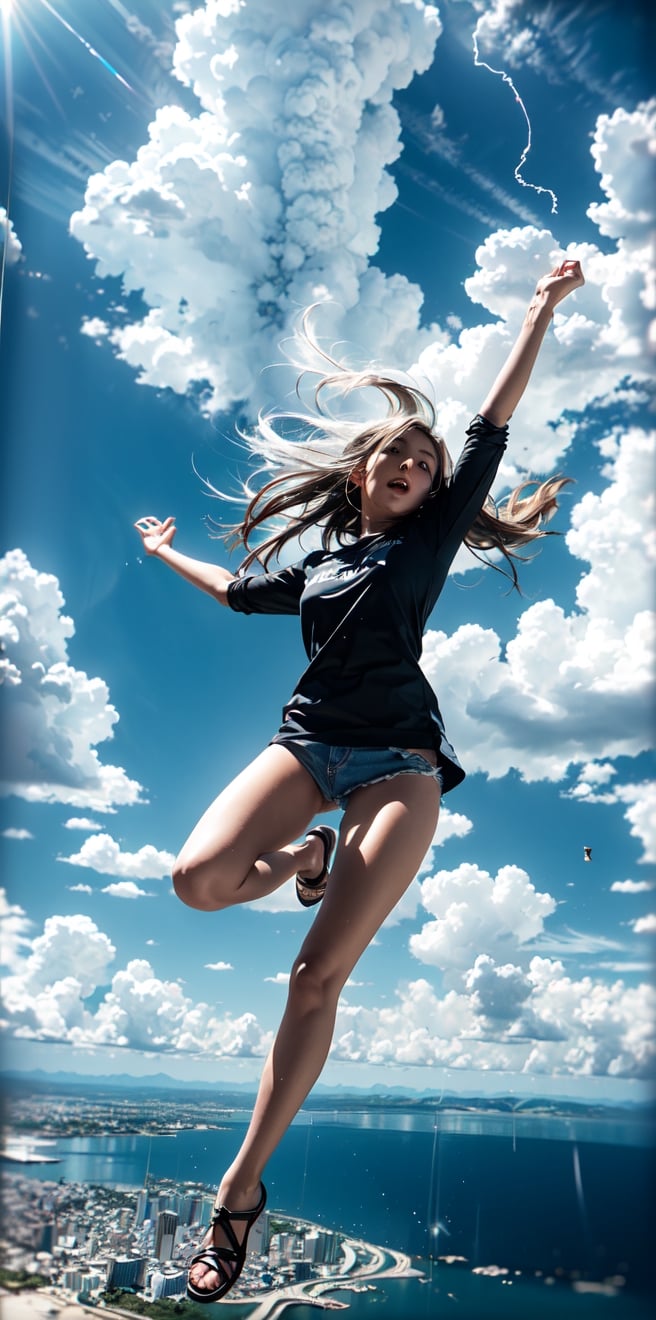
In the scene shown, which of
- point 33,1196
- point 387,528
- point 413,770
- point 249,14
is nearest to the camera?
point 413,770

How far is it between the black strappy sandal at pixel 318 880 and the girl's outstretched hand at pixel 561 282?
3.51ft

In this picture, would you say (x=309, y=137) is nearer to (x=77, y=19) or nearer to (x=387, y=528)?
(x=77, y=19)

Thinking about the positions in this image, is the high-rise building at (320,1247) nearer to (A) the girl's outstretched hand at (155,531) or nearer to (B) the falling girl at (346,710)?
(B) the falling girl at (346,710)

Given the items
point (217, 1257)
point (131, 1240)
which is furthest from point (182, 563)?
point (131, 1240)

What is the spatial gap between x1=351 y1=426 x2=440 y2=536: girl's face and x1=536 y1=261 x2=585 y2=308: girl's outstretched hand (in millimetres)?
332

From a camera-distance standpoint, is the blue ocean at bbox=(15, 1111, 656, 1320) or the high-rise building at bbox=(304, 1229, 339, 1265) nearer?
the blue ocean at bbox=(15, 1111, 656, 1320)

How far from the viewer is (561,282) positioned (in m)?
1.67

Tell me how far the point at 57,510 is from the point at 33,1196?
167cm

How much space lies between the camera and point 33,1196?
1.92 metres

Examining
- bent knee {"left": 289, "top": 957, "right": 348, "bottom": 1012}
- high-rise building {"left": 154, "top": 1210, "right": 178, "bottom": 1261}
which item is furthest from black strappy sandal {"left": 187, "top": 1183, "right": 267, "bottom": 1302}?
high-rise building {"left": 154, "top": 1210, "right": 178, "bottom": 1261}

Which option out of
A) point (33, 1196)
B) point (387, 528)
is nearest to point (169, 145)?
point (387, 528)

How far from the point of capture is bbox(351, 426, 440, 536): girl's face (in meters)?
1.76

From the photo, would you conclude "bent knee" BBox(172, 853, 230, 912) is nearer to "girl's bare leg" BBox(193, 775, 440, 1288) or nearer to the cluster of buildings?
"girl's bare leg" BBox(193, 775, 440, 1288)

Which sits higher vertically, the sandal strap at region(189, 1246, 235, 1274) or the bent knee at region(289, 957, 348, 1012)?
the bent knee at region(289, 957, 348, 1012)
